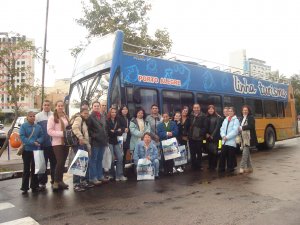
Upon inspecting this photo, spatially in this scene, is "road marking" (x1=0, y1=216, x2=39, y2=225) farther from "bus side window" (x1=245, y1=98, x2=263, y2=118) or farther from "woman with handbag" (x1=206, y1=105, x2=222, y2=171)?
"bus side window" (x1=245, y1=98, x2=263, y2=118)

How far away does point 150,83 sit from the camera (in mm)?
8805

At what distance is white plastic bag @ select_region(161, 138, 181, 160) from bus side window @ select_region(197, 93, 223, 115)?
281 cm

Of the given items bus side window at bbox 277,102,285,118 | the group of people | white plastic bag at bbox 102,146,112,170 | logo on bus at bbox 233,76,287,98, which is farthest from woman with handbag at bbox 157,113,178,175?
bus side window at bbox 277,102,285,118

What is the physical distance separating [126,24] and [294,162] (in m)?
11.7

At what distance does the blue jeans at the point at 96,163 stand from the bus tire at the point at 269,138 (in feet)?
27.9

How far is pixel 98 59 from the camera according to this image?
8.83 metres

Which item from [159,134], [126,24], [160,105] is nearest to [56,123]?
[159,134]

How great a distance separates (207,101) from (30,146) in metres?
6.22

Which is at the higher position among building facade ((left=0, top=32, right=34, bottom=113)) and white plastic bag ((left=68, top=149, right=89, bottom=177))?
building facade ((left=0, top=32, right=34, bottom=113))

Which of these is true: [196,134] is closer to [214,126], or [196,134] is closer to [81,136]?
[214,126]

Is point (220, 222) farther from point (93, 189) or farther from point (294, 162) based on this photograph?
point (294, 162)

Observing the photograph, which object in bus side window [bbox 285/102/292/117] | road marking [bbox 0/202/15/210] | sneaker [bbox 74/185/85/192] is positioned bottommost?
road marking [bbox 0/202/15/210]

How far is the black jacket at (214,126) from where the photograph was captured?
8391 mm

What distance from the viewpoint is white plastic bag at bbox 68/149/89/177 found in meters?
6.25
